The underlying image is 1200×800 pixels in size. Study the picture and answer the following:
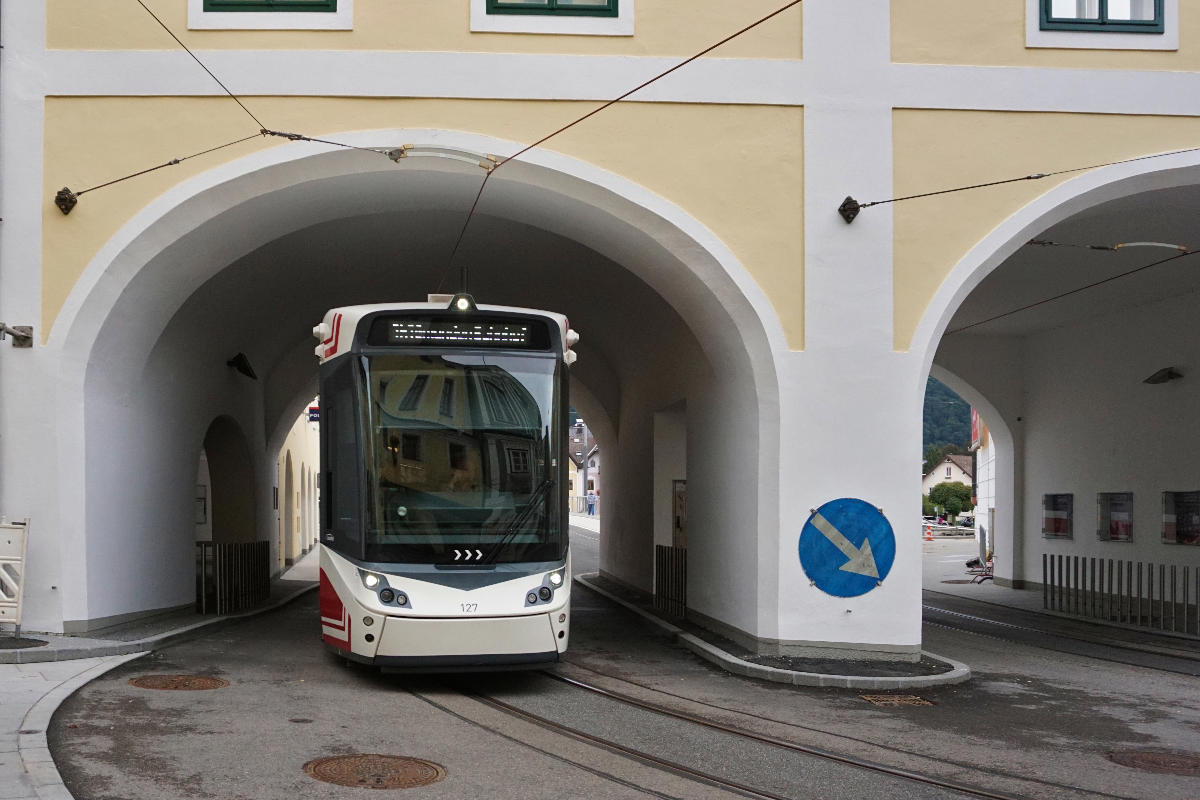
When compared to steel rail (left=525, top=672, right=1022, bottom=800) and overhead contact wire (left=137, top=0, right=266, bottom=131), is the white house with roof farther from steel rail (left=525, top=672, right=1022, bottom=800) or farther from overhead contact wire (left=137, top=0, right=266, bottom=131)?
steel rail (left=525, top=672, right=1022, bottom=800)

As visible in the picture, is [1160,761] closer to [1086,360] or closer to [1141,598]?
[1141,598]

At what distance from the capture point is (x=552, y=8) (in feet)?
42.2

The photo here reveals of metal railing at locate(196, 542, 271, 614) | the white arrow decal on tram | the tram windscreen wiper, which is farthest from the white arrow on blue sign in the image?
metal railing at locate(196, 542, 271, 614)

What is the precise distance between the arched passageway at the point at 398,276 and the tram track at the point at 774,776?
3.72 meters

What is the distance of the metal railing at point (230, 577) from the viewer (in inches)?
680

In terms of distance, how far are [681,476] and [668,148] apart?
8.14 metres

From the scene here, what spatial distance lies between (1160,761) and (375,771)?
530 cm

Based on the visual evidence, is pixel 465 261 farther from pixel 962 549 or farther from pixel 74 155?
pixel 962 549

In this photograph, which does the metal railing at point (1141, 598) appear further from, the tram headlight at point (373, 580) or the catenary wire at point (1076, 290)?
the tram headlight at point (373, 580)

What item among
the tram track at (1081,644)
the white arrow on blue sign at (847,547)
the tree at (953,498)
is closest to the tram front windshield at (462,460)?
the white arrow on blue sign at (847,547)

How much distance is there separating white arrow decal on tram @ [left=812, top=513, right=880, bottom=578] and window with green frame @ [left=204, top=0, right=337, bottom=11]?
7.31 metres

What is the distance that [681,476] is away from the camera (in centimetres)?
1997

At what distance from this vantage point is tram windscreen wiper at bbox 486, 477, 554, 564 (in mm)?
10375

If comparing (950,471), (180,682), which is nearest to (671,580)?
(180,682)
